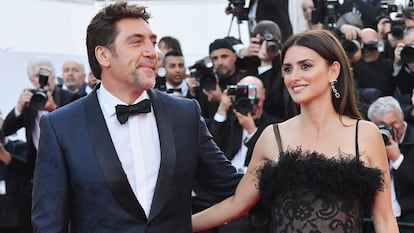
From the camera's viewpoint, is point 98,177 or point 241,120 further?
point 241,120

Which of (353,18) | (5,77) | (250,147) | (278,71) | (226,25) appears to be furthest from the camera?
(226,25)

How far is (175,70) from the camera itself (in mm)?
6066

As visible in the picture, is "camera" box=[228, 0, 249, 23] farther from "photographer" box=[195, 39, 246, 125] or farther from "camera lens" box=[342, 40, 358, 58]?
"camera lens" box=[342, 40, 358, 58]

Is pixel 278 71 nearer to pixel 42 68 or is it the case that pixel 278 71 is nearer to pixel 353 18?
pixel 353 18

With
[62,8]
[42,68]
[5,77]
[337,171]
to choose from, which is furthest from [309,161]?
[62,8]

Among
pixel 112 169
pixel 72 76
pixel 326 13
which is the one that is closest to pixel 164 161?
pixel 112 169

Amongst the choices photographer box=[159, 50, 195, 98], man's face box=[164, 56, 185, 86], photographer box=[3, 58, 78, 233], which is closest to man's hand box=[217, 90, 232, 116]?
photographer box=[159, 50, 195, 98]

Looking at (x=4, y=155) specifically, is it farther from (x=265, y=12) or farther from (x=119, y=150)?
(x=119, y=150)

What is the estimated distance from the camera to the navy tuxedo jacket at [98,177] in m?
2.67

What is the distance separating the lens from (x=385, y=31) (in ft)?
20.5

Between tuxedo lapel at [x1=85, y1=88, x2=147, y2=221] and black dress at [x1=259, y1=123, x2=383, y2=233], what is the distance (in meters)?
0.56

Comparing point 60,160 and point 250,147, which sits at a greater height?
point 60,160

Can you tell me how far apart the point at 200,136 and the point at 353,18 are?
364cm

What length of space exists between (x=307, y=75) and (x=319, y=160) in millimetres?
334
